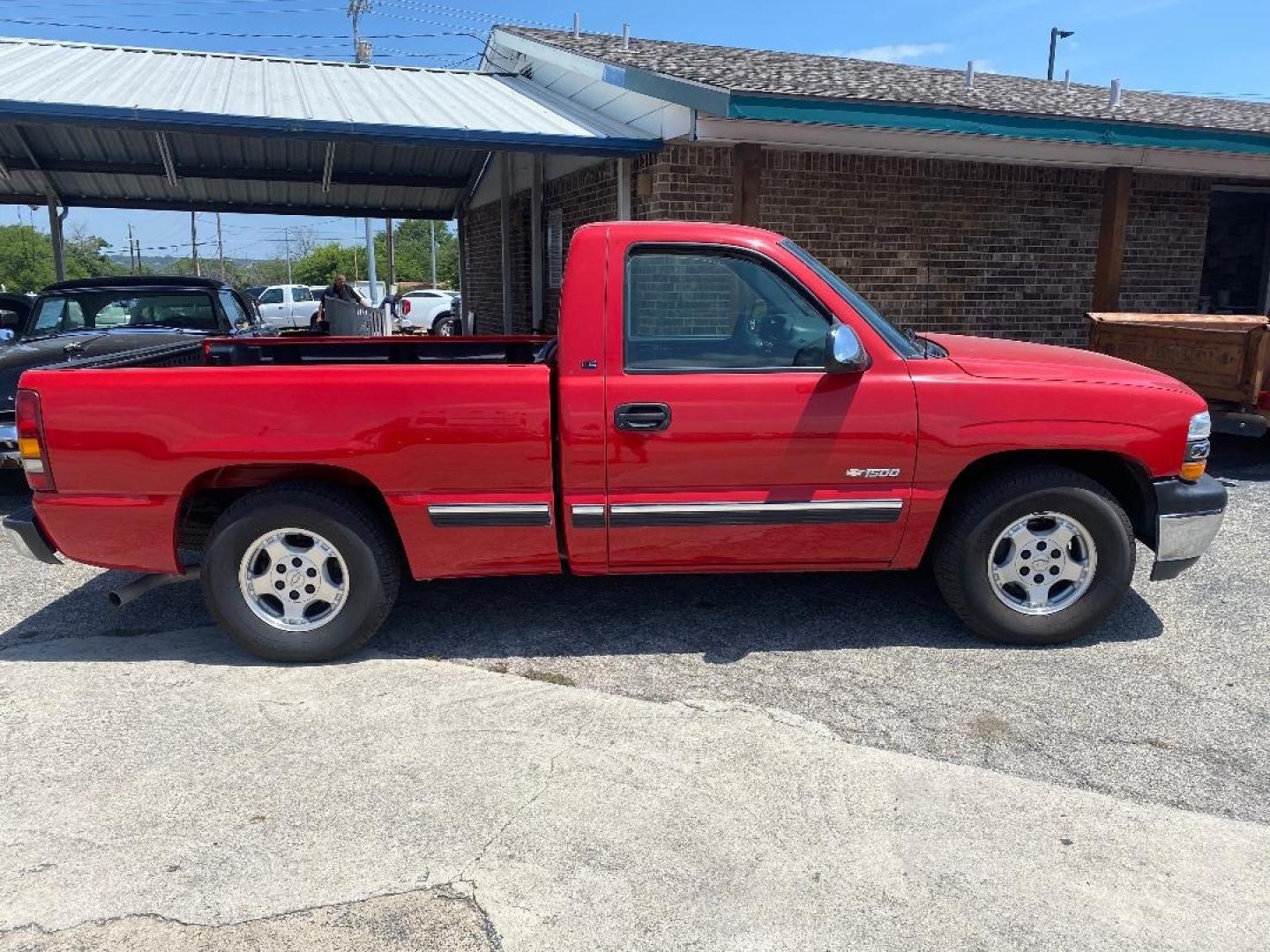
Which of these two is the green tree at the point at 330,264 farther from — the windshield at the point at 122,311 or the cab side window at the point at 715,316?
the cab side window at the point at 715,316

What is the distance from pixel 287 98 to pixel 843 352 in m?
8.03

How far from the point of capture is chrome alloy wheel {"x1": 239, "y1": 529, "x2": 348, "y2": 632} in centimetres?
423

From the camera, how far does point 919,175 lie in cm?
1025

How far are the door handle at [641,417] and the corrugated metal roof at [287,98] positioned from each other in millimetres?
5892

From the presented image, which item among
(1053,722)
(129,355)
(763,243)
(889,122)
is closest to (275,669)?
(129,355)

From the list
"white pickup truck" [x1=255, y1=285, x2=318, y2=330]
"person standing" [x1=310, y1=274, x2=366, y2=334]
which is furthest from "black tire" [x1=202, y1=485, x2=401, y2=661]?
"white pickup truck" [x1=255, y1=285, x2=318, y2=330]

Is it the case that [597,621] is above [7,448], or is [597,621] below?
below

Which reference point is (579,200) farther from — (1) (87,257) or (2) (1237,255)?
(1) (87,257)

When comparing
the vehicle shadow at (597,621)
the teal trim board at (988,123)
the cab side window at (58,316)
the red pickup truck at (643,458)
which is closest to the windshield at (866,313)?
the red pickup truck at (643,458)

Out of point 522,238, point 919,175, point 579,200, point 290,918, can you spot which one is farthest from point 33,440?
point 522,238

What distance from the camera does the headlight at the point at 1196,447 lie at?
14.3 feet

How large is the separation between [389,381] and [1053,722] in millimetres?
2973

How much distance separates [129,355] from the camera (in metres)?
4.83

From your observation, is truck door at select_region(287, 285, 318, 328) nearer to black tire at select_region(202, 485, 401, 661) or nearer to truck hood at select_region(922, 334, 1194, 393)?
black tire at select_region(202, 485, 401, 661)
